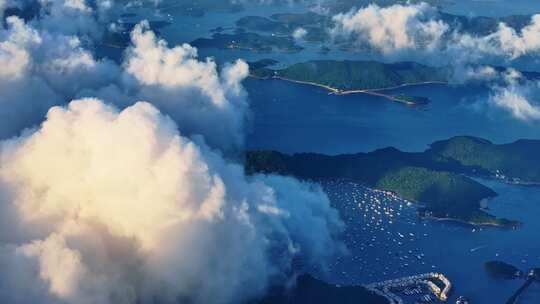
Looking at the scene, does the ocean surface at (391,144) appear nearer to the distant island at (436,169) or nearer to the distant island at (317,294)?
the distant island at (436,169)

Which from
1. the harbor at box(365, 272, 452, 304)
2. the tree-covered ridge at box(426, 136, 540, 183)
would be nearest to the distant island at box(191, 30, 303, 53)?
the tree-covered ridge at box(426, 136, 540, 183)

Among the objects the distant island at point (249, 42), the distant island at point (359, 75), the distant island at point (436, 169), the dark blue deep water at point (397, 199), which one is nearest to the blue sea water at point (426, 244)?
the dark blue deep water at point (397, 199)

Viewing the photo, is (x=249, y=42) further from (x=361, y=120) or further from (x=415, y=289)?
(x=415, y=289)

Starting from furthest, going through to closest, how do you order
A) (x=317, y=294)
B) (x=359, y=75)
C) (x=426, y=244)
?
(x=359, y=75) → (x=426, y=244) → (x=317, y=294)

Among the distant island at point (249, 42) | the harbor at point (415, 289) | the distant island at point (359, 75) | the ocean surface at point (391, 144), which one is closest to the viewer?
the harbor at point (415, 289)

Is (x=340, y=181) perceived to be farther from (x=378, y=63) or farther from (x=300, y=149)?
(x=378, y=63)

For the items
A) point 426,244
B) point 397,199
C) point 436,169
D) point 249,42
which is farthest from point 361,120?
point 249,42

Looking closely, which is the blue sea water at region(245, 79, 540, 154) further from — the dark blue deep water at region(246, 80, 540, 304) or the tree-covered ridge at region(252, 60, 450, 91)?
the tree-covered ridge at region(252, 60, 450, 91)

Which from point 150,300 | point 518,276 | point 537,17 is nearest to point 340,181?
point 518,276
